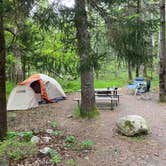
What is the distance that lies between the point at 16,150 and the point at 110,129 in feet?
9.42

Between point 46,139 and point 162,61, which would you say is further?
point 162,61

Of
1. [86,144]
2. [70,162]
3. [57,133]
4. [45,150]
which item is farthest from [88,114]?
[70,162]

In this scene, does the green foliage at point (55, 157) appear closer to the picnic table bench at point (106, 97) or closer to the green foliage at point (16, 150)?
the green foliage at point (16, 150)

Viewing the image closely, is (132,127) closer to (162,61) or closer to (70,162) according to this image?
(70,162)

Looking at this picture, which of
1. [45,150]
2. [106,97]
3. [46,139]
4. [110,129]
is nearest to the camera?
[45,150]

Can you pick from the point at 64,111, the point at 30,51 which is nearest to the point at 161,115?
the point at 64,111

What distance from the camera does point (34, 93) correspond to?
9.55 meters

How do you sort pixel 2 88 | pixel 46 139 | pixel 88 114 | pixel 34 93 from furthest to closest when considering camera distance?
1. pixel 34 93
2. pixel 88 114
3. pixel 46 139
4. pixel 2 88

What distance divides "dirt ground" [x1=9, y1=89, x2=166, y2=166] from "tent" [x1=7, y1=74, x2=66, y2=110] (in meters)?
0.47

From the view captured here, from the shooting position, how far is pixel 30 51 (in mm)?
7473

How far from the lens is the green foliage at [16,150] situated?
445cm

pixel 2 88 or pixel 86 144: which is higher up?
pixel 2 88

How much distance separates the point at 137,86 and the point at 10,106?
21.7ft

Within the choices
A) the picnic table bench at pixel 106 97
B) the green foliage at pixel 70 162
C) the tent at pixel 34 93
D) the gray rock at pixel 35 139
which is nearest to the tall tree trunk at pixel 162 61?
the picnic table bench at pixel 106 97
